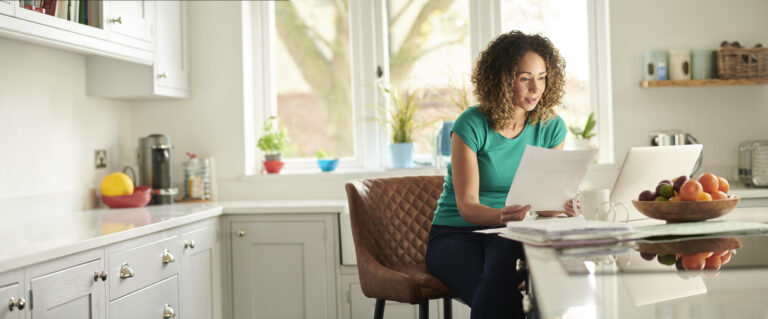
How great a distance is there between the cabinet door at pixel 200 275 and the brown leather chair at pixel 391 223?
34.0 inches

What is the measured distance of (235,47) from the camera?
3736 mm

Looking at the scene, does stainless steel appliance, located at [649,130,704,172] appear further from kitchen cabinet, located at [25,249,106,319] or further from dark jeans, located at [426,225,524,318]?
kitchen cabinet, located at [25,249,106,319]

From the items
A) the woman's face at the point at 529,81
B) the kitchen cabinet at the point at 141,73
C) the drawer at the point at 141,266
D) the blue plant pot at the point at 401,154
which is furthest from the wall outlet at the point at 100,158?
the woman's face at the point at 529,81

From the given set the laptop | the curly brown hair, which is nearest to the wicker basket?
the curly brown hair

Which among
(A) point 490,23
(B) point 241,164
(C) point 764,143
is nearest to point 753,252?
(C) point 764,143

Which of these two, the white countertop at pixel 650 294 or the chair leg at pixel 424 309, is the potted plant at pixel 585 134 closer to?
the chair leg at pixel 424 309

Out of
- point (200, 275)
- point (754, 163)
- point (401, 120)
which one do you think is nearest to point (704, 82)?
point (754, 163)

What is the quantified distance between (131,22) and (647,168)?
2318 mm

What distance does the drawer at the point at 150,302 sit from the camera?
2373 mm

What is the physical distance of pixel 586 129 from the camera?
3449mm

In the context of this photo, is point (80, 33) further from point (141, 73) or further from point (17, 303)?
point (17, 303)

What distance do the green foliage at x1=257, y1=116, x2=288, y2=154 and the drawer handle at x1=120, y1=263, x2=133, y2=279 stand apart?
1397 millimetres

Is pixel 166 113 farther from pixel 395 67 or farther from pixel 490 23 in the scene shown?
pixel 490 23

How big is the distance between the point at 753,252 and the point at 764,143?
2.36 m
